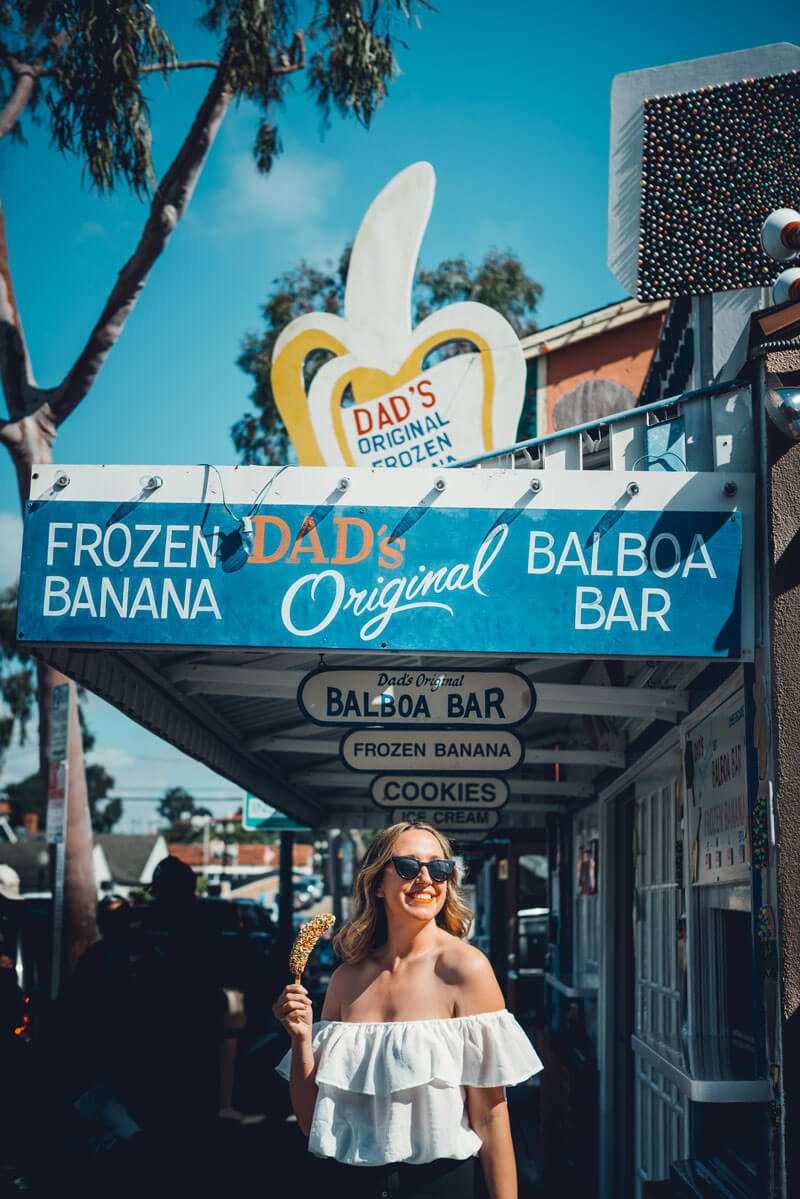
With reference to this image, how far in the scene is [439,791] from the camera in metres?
7.52

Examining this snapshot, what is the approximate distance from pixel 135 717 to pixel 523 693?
201 centimetres

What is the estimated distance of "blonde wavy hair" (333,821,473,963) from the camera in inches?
130

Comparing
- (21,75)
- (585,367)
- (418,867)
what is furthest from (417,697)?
(21,75)

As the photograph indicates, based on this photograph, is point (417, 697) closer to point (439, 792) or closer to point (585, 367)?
point (439, 792)

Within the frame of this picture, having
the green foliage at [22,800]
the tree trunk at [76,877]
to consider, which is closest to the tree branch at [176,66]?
the tree trunk at [76,877]

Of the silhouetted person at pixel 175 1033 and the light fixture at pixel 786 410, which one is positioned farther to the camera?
the silhouetted person at pixel 175 1033

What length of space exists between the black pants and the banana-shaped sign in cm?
386

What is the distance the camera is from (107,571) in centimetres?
439

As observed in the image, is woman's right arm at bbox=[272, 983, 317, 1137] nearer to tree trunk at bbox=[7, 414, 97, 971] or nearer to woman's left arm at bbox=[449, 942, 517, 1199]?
woman's left arm at bbox=[449, 942, 517, 1199]

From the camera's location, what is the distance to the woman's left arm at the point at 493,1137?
297 centimetres

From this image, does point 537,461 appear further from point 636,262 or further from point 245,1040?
point 245,1040

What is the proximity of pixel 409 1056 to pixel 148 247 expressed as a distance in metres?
11.5

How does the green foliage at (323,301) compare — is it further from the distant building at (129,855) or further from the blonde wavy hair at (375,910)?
the distant building at (129,855)

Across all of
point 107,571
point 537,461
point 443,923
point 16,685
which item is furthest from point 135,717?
point 16,685
